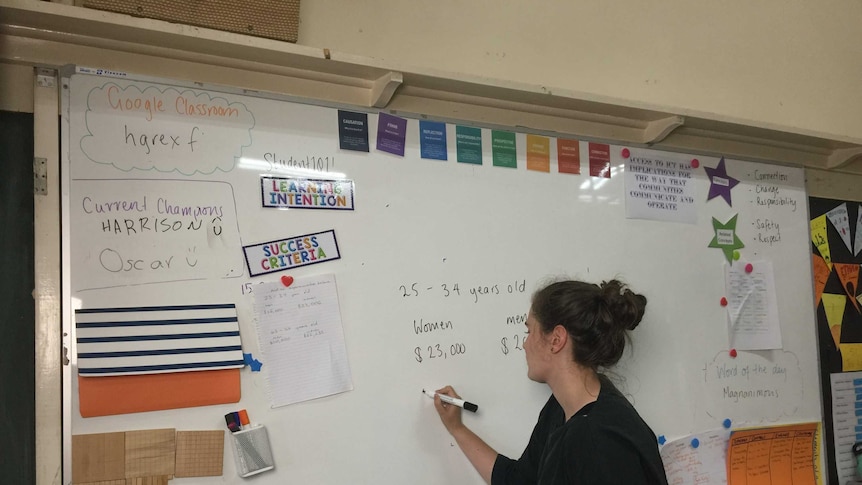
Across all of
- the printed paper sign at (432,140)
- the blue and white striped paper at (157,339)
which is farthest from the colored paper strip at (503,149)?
the blue and white striped paper at (157,339)

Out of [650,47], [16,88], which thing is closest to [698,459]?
[650,47]

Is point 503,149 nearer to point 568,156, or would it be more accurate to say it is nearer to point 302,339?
point 568,156

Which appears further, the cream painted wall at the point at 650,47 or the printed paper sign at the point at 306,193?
the cream painted wall at the point at 650,47

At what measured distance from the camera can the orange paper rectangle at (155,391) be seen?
1.34 m

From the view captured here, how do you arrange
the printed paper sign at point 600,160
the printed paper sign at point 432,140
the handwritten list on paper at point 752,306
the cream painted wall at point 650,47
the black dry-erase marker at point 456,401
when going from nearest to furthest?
the black dry-erase marker at point 456,401 < the printed paper sign at point 432,140 < the cream painted wall at point 650,47 < the printed paper sign at point 600,160 < the handwritten list on paper at point 752,306

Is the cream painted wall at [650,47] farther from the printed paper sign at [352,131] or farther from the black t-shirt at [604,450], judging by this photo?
the black t-shirt at [604,450]

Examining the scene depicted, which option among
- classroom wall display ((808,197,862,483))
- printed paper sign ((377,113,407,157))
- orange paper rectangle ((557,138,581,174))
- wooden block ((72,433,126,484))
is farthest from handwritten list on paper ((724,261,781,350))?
wooden block ((72,433,126,484))

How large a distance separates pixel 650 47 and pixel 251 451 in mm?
1860

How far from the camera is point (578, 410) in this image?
144 centimetres

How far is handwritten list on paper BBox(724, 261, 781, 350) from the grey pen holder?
5.03ft

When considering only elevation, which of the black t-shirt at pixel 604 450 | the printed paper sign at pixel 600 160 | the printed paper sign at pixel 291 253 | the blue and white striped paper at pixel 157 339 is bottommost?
the black t-shirt at pixel 604 450

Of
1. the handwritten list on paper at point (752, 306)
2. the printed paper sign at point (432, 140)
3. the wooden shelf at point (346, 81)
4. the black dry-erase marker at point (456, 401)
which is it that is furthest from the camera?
the handwritten list on paper at point (752, 306)

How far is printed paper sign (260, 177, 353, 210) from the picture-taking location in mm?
1547

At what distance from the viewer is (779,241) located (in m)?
2.21
